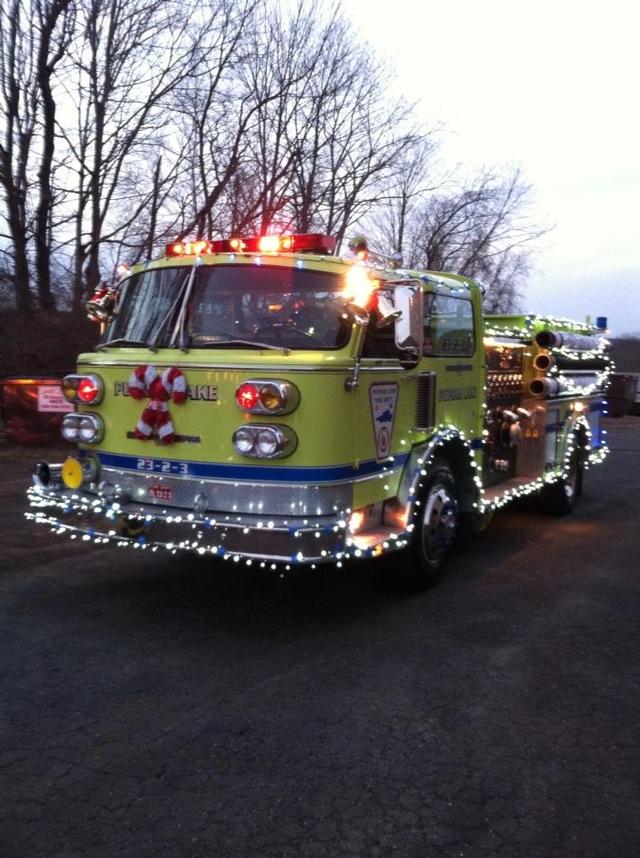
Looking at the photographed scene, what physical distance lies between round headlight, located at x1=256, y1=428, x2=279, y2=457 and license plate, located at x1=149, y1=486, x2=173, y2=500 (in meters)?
0.78

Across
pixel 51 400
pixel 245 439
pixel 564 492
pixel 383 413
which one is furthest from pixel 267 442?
pixel 51 400

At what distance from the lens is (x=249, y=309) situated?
18.4ft

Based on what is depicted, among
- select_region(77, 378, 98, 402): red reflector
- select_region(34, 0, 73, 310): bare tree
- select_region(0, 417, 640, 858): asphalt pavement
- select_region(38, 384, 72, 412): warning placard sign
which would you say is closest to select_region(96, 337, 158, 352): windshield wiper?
select_region(77, 378, 98, 402): red reflector

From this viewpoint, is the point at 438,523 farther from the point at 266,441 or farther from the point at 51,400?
the point at 51,400

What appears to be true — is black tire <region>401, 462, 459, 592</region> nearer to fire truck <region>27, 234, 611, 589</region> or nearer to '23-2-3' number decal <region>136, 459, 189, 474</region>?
fire truck <region>27, 234, 611, 589</region>

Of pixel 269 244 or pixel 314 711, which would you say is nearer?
pixel 314 711

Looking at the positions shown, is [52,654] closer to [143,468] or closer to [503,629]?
[143,468]

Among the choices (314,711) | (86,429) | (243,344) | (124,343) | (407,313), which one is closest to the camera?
(314,711)

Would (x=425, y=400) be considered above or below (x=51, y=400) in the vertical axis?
above

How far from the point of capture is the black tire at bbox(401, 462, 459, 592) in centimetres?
616

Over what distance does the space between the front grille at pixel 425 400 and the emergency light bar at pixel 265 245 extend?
1188 millimetres

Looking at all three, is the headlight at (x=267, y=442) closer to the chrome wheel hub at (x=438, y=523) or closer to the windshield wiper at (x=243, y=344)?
the windshield wiper at (x=243, y=344)

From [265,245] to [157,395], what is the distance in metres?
1.36

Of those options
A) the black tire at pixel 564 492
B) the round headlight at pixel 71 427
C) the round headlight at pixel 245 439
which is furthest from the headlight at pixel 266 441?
the black tire at pixel 564 492
